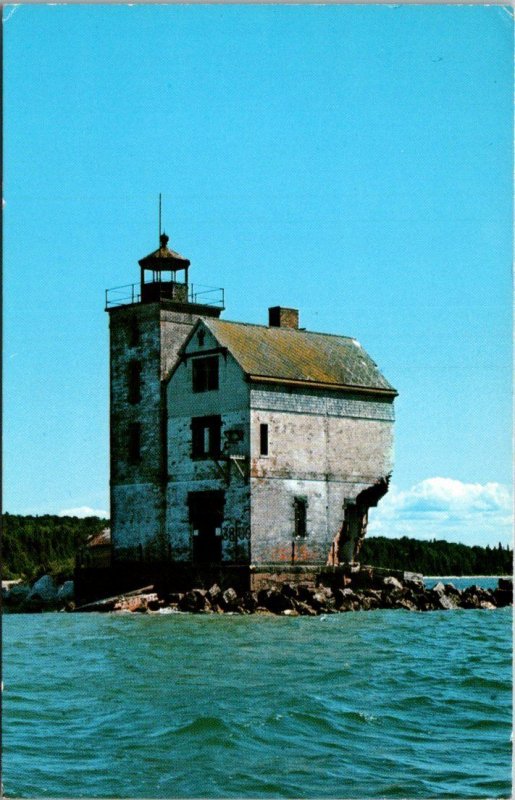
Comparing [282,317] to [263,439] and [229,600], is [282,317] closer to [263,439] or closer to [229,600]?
[263,439]

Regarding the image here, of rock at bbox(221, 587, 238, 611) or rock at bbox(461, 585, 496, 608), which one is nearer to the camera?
rock at bbox(221, 587, 238, 611)

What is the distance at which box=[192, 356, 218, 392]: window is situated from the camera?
40.9 metres

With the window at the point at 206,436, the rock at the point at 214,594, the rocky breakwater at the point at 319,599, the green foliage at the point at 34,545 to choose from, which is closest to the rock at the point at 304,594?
the rocky breakwater at the point at 319,599

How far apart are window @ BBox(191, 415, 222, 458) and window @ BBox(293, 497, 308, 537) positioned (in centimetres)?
274

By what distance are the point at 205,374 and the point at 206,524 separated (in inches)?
173

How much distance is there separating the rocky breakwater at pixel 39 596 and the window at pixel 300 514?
849 centimetres

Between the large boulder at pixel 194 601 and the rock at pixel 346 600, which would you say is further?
the rock at pixel 346 600

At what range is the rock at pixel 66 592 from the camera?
4694cm

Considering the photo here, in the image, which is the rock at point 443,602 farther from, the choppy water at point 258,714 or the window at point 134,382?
the window at point 134,382

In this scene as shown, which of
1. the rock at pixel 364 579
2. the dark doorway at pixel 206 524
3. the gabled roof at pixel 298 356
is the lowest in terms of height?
the rock at pixel 364 579

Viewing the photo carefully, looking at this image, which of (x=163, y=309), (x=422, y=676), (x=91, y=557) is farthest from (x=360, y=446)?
(x=422, y=676)

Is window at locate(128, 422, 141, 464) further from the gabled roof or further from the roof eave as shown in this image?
the roof eave

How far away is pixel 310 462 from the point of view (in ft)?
136

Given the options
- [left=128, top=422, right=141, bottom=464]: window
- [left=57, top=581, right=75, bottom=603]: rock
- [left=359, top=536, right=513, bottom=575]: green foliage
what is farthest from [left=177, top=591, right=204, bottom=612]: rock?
[left=359, top=536, right=513, bottom=575]: green foliage
